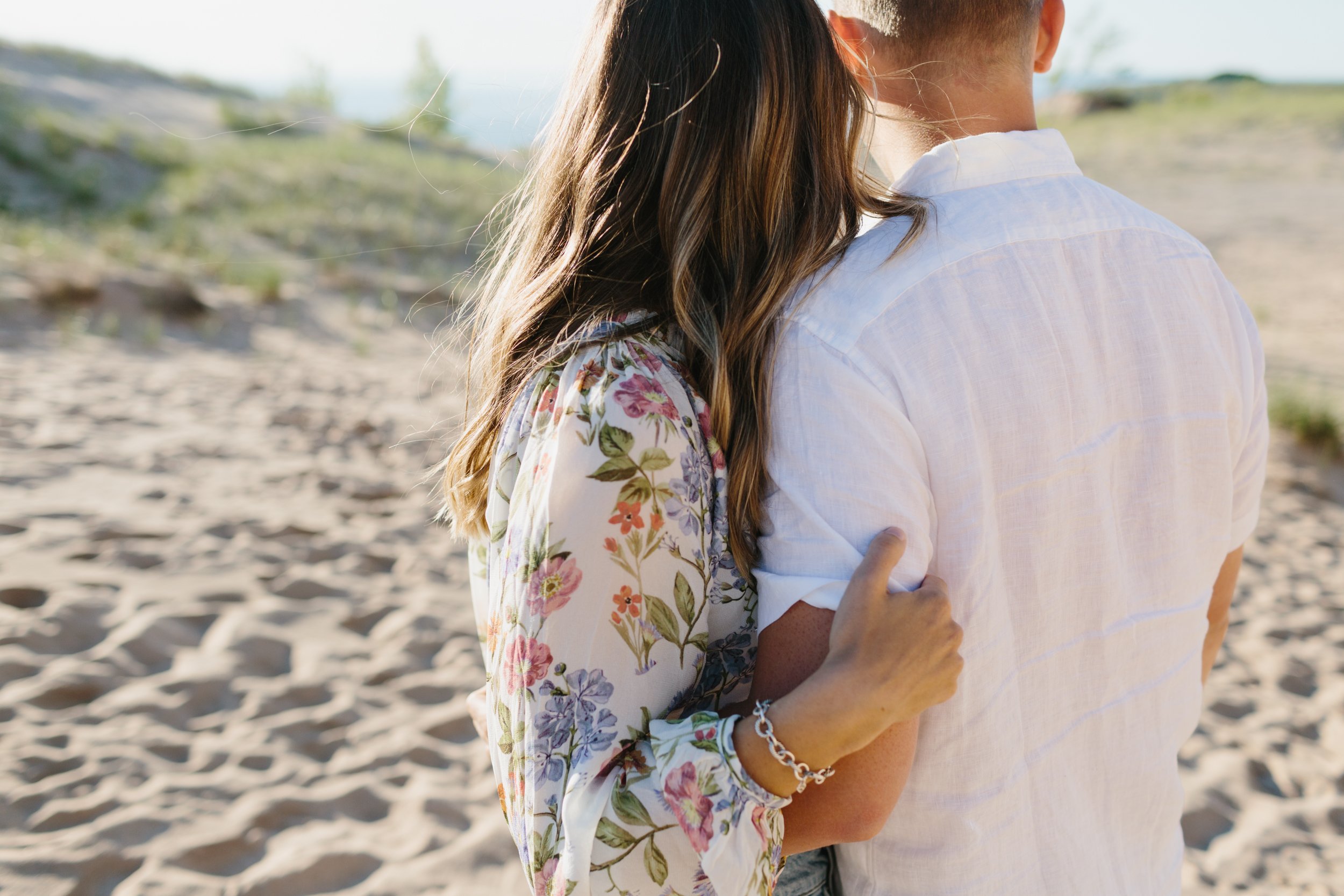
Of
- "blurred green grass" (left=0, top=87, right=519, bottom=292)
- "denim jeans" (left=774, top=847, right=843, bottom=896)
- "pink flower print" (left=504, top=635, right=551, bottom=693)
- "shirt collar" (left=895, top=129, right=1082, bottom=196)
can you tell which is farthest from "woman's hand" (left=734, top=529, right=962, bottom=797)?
"blurred green grass" (left=0, top=87, right=519, bottom=292)

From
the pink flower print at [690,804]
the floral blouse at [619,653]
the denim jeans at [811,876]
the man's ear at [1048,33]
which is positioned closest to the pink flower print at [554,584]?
the floral blouse at [619,653]

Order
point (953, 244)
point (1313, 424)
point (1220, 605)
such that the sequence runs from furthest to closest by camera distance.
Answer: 1. point (1313, 424)
2. point (1220, 605)
3. point (953, 244)

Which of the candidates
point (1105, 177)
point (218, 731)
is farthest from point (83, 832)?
point (1105, 177)

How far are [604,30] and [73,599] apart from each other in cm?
Answer: 320

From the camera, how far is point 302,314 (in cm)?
826

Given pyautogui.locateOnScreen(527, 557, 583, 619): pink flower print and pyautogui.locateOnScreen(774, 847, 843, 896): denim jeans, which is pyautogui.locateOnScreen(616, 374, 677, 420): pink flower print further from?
pyautogui.locateOnScreen(774, 847, 843, 896): denim jeans

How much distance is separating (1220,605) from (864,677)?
0.95m

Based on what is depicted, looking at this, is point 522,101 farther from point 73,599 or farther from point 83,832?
point 73,599

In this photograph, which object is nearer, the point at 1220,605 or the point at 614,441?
the point at 614,441

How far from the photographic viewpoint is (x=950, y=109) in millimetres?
1194

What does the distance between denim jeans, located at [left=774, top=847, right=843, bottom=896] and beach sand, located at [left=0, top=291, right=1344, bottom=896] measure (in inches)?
35.7

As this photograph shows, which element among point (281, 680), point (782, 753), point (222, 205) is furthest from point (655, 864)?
point (222, 205)

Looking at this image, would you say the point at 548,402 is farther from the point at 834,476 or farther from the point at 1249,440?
the point at 1249,440

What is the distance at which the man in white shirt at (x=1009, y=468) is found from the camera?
3.35 ft
